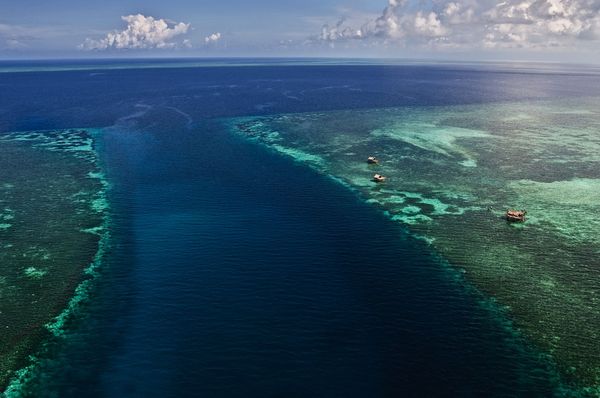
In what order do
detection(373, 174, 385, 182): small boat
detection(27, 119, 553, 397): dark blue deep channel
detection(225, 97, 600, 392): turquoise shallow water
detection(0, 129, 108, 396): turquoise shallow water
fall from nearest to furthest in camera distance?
detection(27, 119, 553, 397): dark blue deep channel, detection(0, 129, 108, 396): turquoise shallow water, detection(225, 97, 600, 392): turquoise shallow water, detection(373, 174, 385, 182): small boat

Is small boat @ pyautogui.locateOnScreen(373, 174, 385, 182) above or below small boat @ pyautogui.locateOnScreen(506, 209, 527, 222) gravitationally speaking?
above

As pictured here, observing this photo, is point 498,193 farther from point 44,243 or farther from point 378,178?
point 44,243

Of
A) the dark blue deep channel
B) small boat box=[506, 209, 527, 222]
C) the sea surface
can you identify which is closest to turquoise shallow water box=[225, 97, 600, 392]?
the sea surface

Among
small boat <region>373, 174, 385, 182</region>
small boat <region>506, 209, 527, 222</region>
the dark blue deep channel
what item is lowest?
the dark blue deep channel

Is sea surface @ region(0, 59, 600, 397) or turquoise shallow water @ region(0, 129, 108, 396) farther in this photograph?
turquoise shallow water @ region(0, 129, 108, 396)

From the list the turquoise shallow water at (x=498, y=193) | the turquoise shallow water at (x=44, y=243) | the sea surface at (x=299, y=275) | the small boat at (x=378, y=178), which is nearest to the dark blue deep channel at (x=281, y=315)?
the sea surface at (x=299, y=275)

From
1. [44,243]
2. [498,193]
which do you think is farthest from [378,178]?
[44,243]

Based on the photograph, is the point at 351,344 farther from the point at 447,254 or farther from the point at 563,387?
the point at 447,254

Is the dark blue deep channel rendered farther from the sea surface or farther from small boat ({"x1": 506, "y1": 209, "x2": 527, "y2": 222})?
small boat ({"x1": 506, "y1": 209, "x2": 527, "y2": 222})
